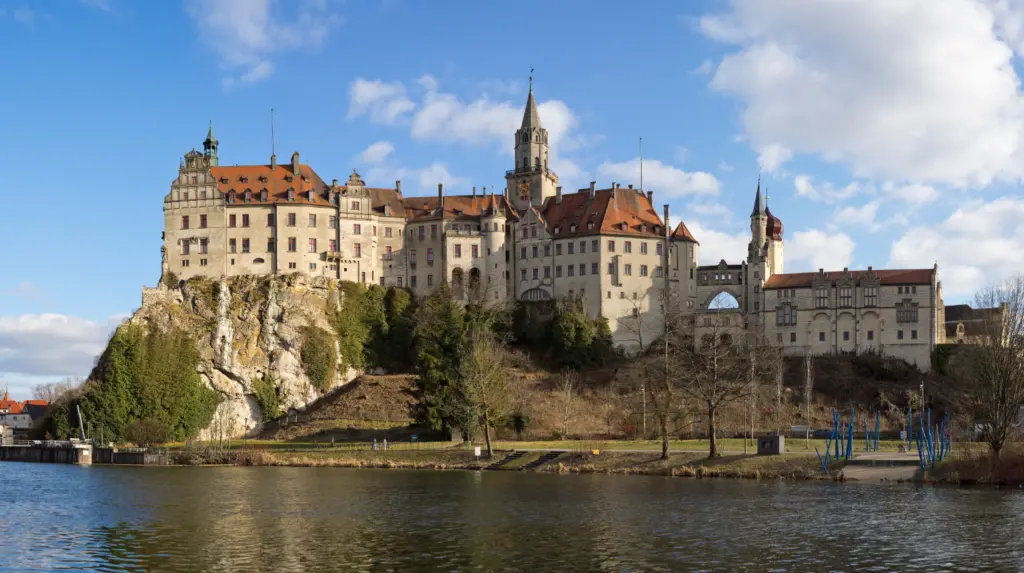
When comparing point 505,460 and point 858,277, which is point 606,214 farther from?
point 505,460

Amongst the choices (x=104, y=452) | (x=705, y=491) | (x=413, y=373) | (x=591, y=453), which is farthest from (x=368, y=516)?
(x=413, y=373)

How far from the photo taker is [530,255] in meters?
111

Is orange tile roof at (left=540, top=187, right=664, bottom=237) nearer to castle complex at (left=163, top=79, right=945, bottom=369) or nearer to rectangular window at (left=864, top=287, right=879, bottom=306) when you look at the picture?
castle complex at (left=163, top=79, right=945, bottom=369)

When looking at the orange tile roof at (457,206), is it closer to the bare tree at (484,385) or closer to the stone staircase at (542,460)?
the bare tree at (484,385)

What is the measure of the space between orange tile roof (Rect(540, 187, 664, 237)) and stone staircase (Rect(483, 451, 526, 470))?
40920 mm

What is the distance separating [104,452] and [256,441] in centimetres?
1219

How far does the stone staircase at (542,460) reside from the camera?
219 feet

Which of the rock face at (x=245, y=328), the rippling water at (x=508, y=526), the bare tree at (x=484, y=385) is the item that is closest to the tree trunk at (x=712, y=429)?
the rippling water at (x=508, y=526)

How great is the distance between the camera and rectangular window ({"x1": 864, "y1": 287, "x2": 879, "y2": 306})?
101875 mm

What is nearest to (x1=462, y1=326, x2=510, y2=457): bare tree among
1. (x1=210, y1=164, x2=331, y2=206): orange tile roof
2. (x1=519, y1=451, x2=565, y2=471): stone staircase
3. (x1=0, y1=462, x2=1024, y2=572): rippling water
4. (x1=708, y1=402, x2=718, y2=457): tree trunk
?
(x1=519, y1=451, x2=565, y2=471): stone staircase

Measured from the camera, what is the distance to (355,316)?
106938 mm

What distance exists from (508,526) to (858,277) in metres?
72.7

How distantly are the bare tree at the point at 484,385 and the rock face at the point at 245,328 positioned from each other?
3059cm

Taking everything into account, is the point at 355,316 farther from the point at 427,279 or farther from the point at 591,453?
the point at 591,453
